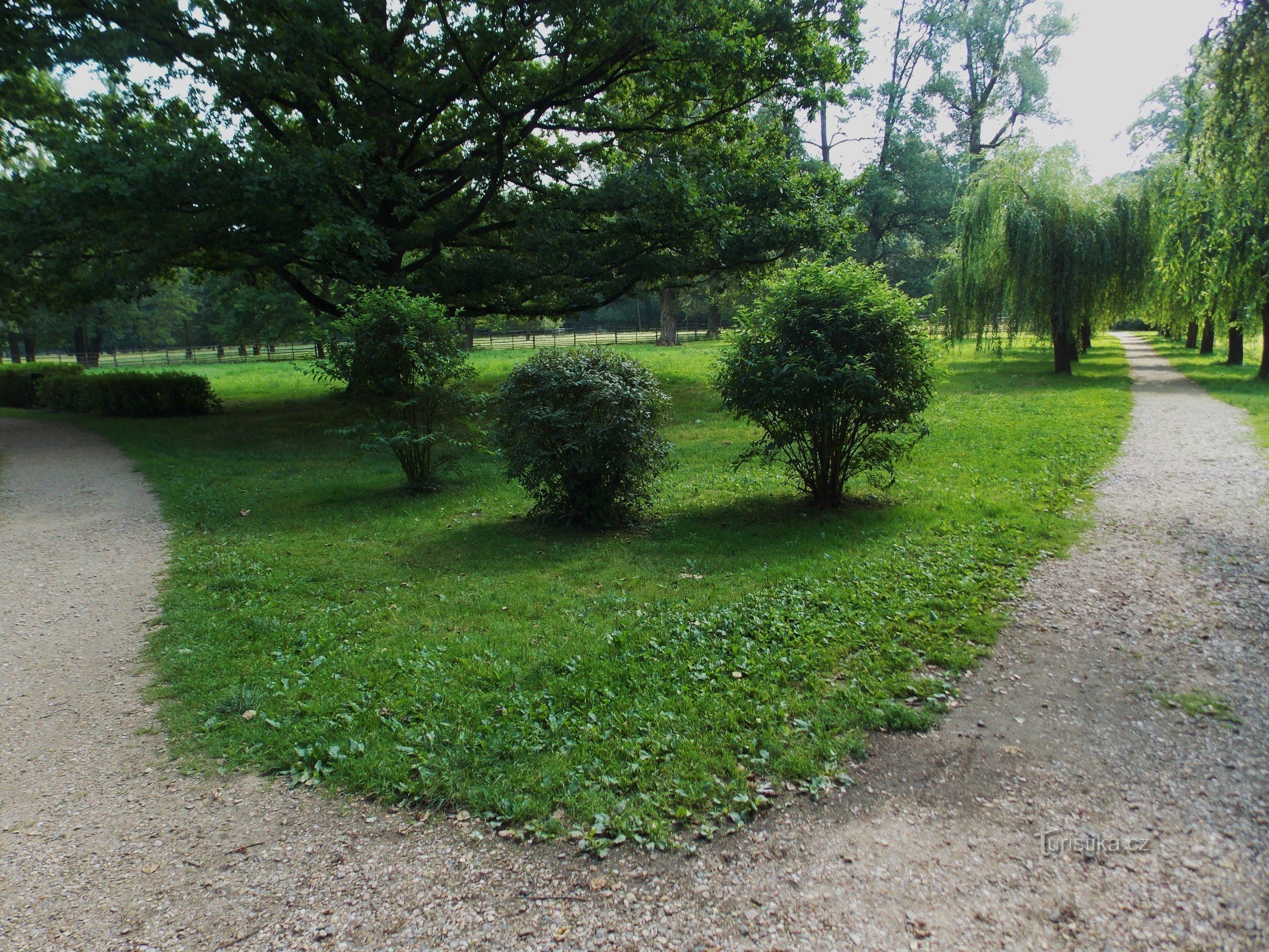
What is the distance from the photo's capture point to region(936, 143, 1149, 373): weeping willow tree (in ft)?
65.1

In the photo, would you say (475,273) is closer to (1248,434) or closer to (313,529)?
(313,529)

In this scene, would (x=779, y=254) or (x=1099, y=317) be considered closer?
(x=779, y=254)

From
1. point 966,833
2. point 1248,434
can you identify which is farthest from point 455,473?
point 1248,434

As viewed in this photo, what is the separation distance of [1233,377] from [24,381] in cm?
3347

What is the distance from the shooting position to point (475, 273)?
653 inches

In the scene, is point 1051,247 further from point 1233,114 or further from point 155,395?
point 155,395

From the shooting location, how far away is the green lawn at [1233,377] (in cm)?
1407

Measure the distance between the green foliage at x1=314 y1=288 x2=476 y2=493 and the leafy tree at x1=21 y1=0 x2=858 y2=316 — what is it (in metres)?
4.68

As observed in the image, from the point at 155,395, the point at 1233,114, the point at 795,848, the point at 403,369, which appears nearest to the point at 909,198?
the point at 1233,114

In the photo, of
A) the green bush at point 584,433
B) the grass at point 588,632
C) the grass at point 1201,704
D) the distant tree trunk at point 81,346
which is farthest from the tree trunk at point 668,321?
the grass at point 1201,704

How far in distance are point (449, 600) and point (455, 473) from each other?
5.13m

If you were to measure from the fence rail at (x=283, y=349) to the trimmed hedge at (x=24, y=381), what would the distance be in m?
21.5

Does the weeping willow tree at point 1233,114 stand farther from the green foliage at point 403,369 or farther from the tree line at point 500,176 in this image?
the green foliage at point 403,369

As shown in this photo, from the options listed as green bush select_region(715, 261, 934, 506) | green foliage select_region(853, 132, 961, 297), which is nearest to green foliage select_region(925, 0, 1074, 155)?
green foliage select_region(853, 132, 961, 297)
